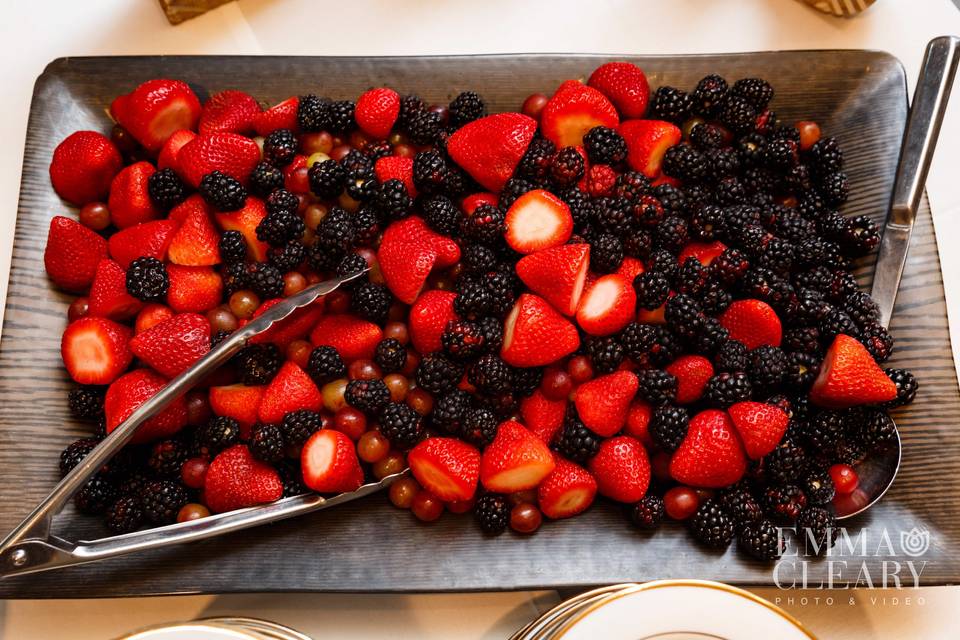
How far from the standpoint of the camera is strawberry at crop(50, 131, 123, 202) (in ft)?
4.58

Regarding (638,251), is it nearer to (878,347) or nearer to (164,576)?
(878,347)

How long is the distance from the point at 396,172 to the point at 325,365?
1.25 feet

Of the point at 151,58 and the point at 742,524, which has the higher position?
the point at 151,58

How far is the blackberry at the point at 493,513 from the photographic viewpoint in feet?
4.00

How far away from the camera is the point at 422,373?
1.26 metres

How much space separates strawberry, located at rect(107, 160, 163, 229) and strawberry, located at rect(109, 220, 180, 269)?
0.13 feet

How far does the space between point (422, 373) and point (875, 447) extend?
82 cm

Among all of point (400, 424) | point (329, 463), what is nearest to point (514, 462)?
point (400, 424)

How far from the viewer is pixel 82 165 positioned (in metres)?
1.39

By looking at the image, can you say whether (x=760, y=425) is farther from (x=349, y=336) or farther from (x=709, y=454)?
(x=349, y=336)

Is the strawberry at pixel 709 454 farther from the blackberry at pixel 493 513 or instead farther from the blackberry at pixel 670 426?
the blackberry at pixel 493 513

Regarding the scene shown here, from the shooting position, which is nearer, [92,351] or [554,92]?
[92,351]

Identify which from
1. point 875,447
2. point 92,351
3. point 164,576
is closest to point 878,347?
point 875,447

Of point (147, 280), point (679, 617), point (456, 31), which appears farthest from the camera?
point (456, 31)
